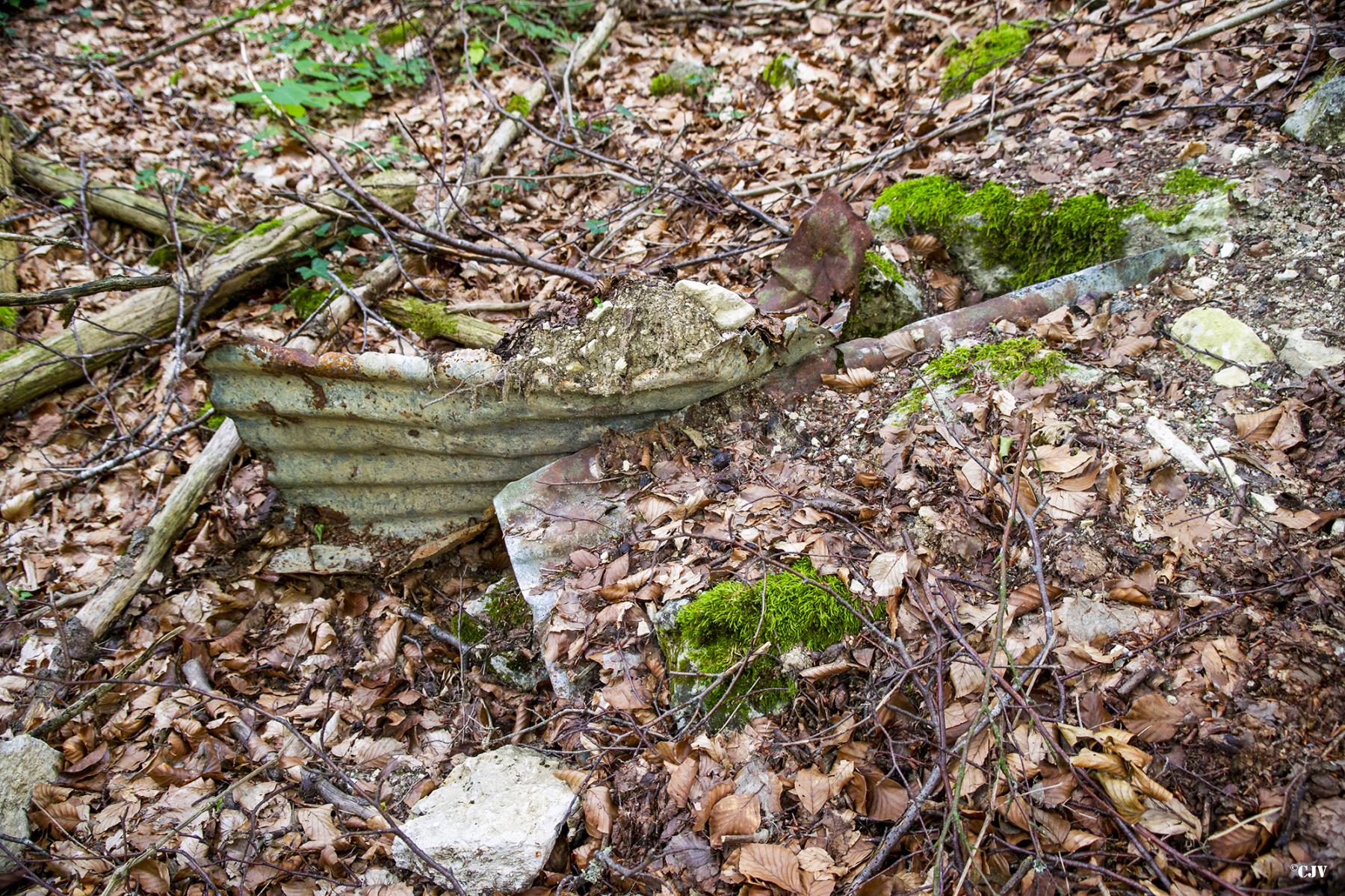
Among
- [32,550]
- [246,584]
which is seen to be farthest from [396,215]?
[32,550]

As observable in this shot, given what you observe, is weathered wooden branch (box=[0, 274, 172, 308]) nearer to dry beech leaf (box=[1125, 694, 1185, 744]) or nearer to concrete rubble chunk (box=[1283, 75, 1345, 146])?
dry beech leaf (box=[1125, 694, 1185, 744])

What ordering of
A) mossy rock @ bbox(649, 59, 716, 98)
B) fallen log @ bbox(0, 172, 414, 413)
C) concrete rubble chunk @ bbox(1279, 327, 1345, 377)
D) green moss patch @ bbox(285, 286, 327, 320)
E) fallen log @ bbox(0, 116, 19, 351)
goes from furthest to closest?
mossy rock @ bbox(649, 59, 716, 98)
fallen log @ bbox(0, 116, 19, 351)
green moss patch @ bbox(285, 286, 327, 320)
fallen log @ bbox(0, 172, 414, 413)
concrete rubble chunk @ bbox(1279, 327, 1345, 377)

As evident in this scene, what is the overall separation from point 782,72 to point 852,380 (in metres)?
3.61

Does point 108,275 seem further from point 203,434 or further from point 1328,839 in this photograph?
point 1328,839

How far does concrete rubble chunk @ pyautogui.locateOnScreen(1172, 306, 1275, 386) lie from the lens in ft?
8.84

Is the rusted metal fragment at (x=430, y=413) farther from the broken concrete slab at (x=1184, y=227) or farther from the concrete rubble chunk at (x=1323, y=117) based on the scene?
the concrete rubble chunk at (x=1323, y=117)

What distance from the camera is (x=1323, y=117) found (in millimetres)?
3154

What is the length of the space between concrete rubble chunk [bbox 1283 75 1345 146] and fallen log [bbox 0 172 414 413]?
5.06 m

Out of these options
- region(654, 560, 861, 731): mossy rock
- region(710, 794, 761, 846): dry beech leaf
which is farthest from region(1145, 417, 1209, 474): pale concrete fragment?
region(710, 794, 761, 846): dry beech leaf

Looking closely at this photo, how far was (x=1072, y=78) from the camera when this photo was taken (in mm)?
4195

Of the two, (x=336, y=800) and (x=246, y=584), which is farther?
(x=246, y=584)

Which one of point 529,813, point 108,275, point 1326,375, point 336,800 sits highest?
point 108,275

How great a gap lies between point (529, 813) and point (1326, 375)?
3173mm

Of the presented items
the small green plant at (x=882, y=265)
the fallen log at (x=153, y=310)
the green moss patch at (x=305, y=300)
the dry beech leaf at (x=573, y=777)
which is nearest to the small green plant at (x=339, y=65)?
the fallen log at (x=153, y=310)
